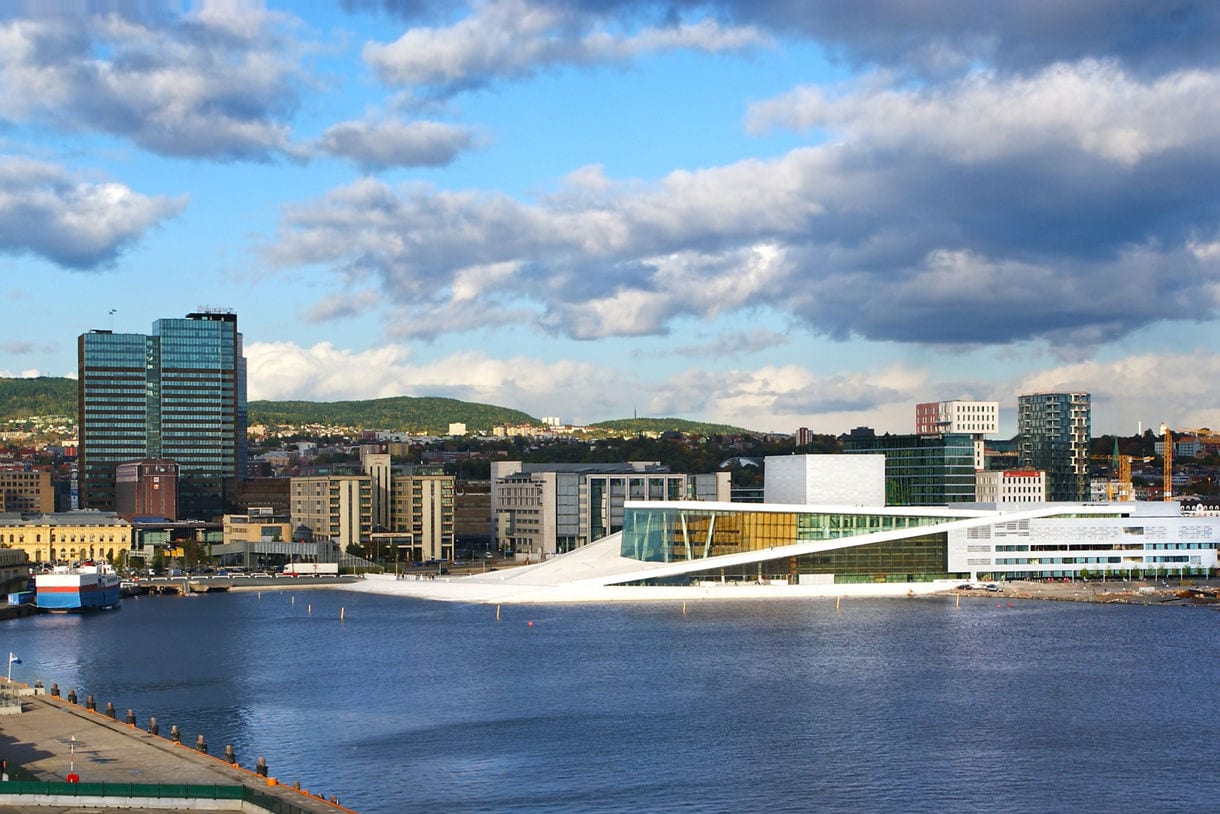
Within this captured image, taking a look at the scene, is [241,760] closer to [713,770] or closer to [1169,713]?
[713,770]

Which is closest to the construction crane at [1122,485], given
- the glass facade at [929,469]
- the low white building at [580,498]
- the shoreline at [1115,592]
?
the glass facade at [929,469]

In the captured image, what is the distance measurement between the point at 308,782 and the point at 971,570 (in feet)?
206

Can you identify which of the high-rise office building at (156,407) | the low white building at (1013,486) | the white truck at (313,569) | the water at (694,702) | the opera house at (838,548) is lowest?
the water at (694,702)

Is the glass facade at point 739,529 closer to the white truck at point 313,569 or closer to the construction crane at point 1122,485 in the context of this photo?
the white truck at point 313,569

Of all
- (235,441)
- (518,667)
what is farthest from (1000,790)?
(235,441)

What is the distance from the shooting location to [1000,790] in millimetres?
38594

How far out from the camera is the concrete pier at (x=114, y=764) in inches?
1291

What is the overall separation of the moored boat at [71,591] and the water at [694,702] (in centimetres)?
1095

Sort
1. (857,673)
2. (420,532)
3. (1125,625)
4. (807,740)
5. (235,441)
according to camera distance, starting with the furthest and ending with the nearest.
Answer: (235,441) < (420,532) < (1125,625) < (857,673) < (807,740)

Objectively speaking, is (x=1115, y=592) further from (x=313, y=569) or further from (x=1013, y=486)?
(x=1013, y=486)

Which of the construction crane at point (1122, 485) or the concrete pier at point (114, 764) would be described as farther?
the construction crane at point (1122, 485)

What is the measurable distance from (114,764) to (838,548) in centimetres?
5999

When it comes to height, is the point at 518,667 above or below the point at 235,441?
below

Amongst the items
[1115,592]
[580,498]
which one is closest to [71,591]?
[580,498]
